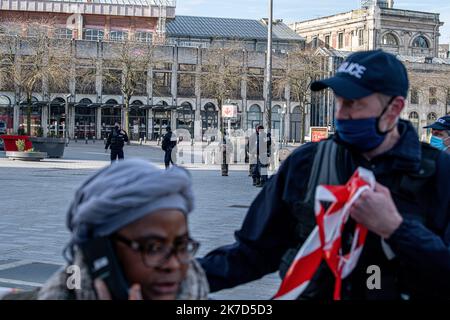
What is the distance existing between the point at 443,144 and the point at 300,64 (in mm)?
63414

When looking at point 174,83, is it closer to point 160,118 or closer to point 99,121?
point 160,118

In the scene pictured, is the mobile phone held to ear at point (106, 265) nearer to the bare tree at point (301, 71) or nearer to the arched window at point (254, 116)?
the bare tree at point (301, 71)

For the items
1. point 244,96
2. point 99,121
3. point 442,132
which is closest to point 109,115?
point 99,121

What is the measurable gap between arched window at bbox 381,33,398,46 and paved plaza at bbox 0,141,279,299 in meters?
83.8

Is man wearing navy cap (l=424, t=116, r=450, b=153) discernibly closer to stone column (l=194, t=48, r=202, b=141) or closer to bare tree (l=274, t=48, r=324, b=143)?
bare tree (l=274, t=48, r=324, b=143)

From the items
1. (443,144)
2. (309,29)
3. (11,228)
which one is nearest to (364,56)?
(443,144)

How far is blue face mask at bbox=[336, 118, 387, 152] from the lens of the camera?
2.67 m

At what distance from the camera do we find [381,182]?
2.67 m

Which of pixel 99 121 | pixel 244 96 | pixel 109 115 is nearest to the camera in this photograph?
pixel 99 121

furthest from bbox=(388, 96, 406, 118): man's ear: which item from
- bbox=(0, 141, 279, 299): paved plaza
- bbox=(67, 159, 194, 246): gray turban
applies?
bbox=(0, 141, 279, 299): paved plaza

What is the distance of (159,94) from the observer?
7800 cm

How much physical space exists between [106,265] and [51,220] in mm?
11780

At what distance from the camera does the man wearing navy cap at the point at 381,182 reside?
2.61 m
